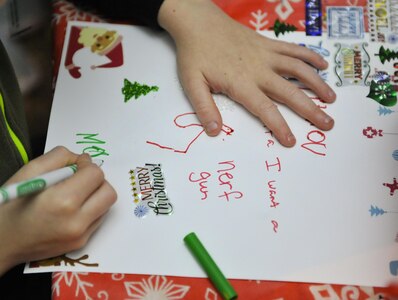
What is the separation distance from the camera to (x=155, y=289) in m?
0.47

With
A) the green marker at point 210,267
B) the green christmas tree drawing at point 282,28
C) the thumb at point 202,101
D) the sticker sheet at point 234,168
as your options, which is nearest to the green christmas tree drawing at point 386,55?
the sticker sheet at point 234,168

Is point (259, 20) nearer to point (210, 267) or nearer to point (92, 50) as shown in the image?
point (92, 50)

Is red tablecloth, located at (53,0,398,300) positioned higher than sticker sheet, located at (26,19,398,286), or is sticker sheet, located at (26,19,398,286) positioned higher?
sticker sheet, located at (26,19,398,286)

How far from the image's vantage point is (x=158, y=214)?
509mm

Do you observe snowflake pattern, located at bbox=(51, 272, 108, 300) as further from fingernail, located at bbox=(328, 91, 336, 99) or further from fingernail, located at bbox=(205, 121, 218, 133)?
fingernail, located at bbox=(328, 91, 336, 99)

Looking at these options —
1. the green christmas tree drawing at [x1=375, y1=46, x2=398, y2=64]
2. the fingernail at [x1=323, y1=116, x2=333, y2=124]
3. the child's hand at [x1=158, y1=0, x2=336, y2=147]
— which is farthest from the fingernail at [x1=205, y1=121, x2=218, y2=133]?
the green christmas tree drawing at [x1=375, y1=46, x2=398, y2=64]

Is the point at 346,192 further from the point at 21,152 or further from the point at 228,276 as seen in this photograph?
the point at 21,152

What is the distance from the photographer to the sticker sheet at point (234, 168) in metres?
0.48

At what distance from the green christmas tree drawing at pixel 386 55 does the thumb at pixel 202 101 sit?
0.21m

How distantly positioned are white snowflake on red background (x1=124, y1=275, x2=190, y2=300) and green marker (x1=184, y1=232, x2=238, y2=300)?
25 mm

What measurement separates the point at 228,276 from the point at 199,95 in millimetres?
207

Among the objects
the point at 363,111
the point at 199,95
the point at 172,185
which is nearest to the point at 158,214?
the point at 172,185

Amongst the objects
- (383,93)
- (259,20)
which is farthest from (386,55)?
(259,20)

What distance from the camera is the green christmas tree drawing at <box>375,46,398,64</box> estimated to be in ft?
2.05
